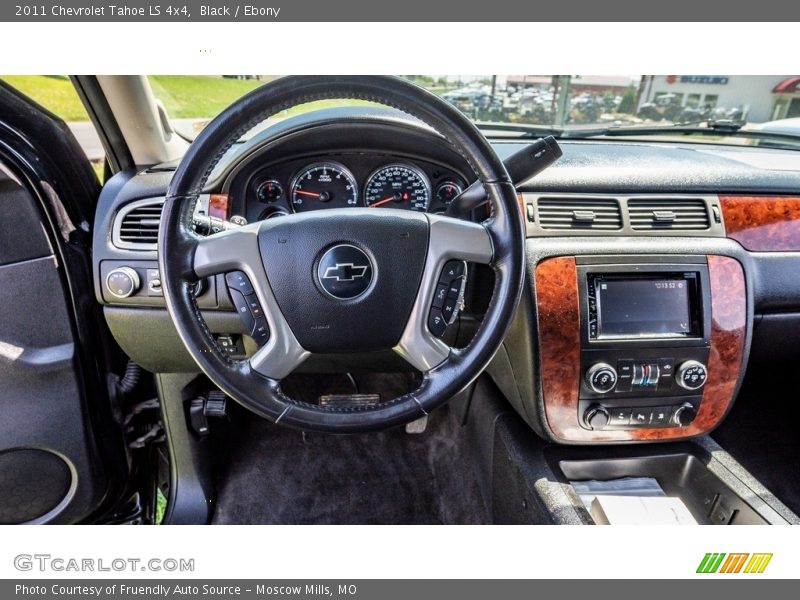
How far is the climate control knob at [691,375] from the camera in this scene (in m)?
1.36

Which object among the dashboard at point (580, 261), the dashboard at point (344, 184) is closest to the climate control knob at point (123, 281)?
the dashboard at point (580, 261)

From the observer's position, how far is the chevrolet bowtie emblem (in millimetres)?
1008

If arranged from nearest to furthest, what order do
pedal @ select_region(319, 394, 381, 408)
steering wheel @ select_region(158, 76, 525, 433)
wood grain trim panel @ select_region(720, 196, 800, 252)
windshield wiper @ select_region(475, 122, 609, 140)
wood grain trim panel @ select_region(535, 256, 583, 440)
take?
steering wheel @ select_region(158, 76, 525, 433) → wood grain trim panel @ select_region(535, 256, 583, 440) → wood grain trim panel @ select_region(720, 196, 800, 252) → windshield wiper @ select_region(475, 122, 609, 140) → pedal @ select_region(319, 394, 381, 408)

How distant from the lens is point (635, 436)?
A: 4.66ft

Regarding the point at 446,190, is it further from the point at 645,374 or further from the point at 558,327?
the point at 645,374

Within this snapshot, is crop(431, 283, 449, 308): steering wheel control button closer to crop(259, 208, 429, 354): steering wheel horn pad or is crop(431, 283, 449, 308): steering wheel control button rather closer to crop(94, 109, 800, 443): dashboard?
crop(259, 208, 429, 354): steering wheel horn pad

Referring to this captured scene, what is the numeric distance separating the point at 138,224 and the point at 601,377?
1288 mm

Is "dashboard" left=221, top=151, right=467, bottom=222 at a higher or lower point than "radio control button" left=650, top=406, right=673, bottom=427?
higher

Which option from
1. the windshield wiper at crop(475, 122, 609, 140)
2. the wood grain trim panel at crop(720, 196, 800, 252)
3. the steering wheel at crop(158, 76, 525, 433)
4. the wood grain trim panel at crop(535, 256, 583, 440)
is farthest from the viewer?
the windshield wiper at crop(475, 122, 609, 140)

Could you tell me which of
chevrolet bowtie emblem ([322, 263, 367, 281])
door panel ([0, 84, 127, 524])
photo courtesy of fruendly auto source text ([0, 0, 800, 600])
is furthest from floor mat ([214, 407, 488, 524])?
chevrolet bowtie emblem ([322, 263, 367, 281])

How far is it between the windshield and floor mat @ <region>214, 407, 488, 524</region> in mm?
1110

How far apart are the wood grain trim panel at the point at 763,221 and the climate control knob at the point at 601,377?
537 mm

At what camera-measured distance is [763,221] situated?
1.49 metres

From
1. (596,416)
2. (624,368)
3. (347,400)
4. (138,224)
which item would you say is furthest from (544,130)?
(138,224)
